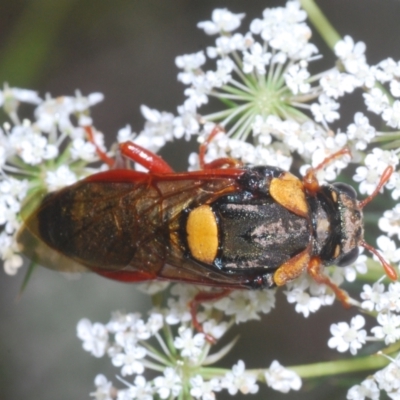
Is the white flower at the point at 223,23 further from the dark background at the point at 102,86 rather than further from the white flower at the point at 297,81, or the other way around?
the dark background at the point at 102,86

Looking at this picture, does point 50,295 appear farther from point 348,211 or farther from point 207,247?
point 348,211

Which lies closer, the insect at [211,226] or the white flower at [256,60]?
the insect at [211,226]

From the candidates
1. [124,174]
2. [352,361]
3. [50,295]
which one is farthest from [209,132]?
[50,295]

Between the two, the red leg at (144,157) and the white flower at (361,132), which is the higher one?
the white flower at (361,132)

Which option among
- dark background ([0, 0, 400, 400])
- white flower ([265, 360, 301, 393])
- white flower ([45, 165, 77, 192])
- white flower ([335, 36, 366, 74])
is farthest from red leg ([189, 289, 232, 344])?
white flower ([335, 36, 366, 74])

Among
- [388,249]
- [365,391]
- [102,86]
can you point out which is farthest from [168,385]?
[102,86]

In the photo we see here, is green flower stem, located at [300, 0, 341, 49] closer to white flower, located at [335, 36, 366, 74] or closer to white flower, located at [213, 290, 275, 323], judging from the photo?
white flower, located at [335, 36, 366, 74]

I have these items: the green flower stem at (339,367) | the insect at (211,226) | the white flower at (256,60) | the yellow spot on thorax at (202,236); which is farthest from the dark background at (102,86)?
the yellow spot on thorax at (202,236)
